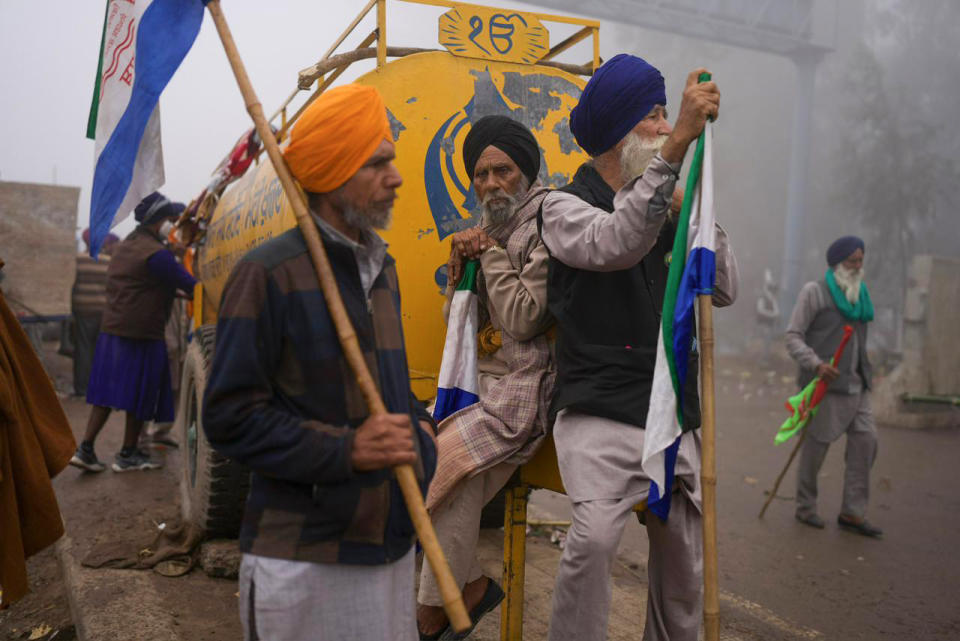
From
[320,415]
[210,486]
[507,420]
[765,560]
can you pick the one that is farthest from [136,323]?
[320,415]

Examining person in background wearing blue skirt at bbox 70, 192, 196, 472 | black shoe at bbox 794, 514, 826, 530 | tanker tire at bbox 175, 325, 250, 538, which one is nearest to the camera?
tanker tire at bbox 175, 325, 250, 538

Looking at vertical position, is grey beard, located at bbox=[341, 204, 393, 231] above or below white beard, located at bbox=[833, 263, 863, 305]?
below

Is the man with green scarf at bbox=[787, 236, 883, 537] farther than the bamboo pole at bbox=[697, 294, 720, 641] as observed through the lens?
Yes

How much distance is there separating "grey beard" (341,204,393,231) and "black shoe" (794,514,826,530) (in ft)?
17.4

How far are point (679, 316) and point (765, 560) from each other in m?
3.63

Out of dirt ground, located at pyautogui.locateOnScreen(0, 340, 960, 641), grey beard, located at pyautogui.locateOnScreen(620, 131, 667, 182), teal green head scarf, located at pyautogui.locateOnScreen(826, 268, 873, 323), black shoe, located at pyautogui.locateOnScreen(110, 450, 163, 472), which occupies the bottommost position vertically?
dirt ground, located at pyautogui.locateOnScreen(0, 340, 960, 641)

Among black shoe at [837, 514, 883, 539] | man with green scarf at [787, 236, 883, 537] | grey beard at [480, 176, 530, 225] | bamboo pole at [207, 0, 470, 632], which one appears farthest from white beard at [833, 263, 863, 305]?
bamboo pole at [207, 0, 470, 632]

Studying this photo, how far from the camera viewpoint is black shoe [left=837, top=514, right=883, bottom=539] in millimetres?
5879

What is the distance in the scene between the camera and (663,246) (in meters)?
2.71

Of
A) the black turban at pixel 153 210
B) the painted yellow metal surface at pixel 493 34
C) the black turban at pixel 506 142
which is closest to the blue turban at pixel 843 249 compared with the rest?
the painted yellow metal surface at pixel 493 34

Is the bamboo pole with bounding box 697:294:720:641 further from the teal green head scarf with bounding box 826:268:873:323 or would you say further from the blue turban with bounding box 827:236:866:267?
the blue turban with bounding box 827:236:866:267

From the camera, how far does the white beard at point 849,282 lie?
6.43 metres

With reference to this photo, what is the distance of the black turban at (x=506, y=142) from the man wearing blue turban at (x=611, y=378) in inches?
15.2

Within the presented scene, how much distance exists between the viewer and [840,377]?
6164 mm
